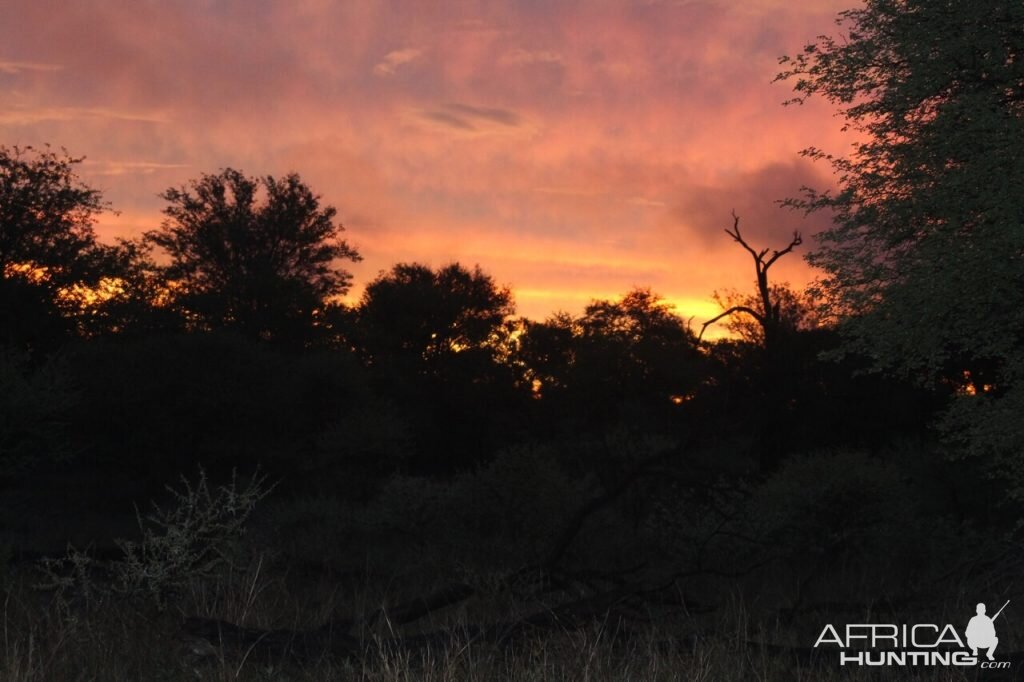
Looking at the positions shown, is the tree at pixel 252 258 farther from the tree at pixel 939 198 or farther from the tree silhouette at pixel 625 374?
the tree at pixel 939 198

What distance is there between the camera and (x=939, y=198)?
13789 mm

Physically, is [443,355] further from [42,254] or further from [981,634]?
[981,634]

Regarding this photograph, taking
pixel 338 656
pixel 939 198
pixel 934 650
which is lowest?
pixel 934 650

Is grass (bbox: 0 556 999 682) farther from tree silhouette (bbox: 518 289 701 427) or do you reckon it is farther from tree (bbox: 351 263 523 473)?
tree (bbox: 351 263 523 473)

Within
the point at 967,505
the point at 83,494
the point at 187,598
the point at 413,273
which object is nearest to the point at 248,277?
the point at 413,273

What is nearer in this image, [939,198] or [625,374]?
[939,198]

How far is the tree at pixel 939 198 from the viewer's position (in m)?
13.1

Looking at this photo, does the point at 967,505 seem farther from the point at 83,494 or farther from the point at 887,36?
the point at 83,494

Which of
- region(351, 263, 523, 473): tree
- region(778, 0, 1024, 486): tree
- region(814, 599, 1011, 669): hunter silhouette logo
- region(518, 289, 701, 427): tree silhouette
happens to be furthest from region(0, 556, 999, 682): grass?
region(351, 263, 523, 473): tree

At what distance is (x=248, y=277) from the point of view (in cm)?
5531

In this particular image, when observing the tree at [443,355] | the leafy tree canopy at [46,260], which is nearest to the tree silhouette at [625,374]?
the tree at [443,355]

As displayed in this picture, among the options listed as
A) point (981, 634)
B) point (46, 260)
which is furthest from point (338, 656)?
point (46, 260)

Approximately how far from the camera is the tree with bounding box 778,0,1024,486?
13.1 metres

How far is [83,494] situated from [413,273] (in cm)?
3078
